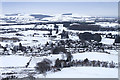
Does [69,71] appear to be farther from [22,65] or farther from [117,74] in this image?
[22,65]

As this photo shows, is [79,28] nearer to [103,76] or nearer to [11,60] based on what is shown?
[11,60]

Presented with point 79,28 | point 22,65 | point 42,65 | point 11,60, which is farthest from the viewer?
point 79,28

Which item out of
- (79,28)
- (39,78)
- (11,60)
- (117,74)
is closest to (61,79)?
(39,78)

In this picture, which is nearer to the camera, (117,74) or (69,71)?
(117,74)

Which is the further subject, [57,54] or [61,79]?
[57,54]

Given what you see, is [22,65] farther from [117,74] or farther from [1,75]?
[117,74]

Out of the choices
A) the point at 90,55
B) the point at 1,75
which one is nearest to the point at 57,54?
the point at 90,55

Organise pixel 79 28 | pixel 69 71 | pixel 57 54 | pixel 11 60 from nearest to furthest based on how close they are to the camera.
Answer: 1. pixel 69 71
2. pixel 11 60
3. pixel 57 54
4. pixel 79 28

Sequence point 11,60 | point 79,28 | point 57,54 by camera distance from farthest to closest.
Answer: point 79,28
point 57,54
point 11,60

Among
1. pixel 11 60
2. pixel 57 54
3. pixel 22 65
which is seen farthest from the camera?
pixel 57 54
